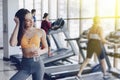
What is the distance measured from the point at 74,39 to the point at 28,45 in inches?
131

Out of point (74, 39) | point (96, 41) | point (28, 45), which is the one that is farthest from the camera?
point (74, 39)

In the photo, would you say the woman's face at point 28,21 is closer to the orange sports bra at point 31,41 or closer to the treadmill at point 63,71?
the orange sports bra at point 31,41

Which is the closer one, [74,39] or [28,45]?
[28,45]

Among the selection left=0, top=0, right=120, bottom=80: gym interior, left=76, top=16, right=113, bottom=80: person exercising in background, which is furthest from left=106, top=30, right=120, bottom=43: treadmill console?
left=76, top=16, right=113, bottom=80: person exercising in background

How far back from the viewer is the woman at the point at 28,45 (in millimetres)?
3016

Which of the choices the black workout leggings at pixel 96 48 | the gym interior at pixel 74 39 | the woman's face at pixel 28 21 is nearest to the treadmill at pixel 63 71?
the gym interior at pixel 74 39

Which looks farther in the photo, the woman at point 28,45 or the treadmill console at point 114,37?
the treadmill console at point 114,37

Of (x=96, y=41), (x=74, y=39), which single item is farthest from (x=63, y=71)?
(x=96, y=41)

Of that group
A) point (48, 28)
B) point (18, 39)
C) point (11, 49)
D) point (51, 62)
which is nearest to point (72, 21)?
point (48, 28)

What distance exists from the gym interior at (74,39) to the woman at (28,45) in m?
2.17

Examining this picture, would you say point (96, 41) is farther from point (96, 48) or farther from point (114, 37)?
point (114, 37)

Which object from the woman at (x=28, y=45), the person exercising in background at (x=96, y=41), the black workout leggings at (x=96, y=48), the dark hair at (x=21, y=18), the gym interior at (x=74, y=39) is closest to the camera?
the woman at (x=28, y=45)

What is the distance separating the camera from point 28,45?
3049 mm

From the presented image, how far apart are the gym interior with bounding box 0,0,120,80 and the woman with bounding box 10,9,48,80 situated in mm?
2173
